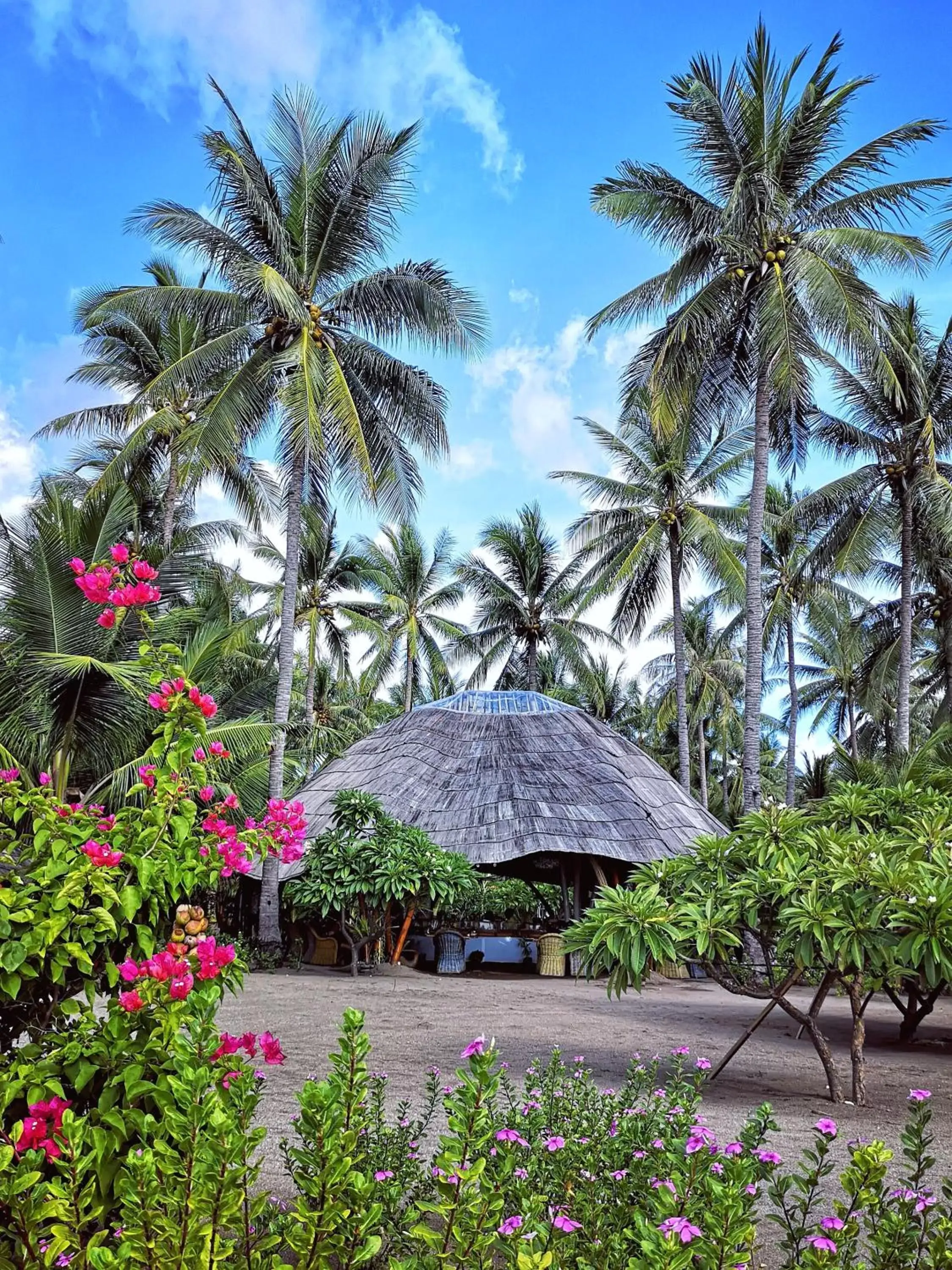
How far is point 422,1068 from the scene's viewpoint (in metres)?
6.47

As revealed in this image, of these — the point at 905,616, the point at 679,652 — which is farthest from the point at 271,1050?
the point at 679,652

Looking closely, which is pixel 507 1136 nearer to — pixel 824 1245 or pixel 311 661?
pixel 824 1245

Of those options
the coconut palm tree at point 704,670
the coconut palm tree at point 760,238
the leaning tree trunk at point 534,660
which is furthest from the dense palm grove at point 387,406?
the coconut palm tree at point 704,670

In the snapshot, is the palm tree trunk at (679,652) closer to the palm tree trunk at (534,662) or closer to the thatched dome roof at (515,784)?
the thatched dome roof at (515,784)

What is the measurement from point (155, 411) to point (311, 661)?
28.5 ft

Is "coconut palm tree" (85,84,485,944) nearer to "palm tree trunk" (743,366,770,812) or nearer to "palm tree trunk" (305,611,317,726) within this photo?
"palm tree trunk" (743,366,770,812)

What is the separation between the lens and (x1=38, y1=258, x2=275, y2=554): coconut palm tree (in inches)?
643

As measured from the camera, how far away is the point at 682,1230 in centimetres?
187

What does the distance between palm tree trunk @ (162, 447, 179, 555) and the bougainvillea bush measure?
1542 centimetres

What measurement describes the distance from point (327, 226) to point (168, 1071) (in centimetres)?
1492

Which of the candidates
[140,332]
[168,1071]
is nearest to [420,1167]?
[168,1071]

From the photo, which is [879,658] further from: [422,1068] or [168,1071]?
[168,1071]

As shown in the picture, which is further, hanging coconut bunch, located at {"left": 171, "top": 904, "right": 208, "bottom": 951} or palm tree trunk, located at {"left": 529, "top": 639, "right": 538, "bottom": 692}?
palm tree trunk, located at {"left": 529, "top": 639, "right": 538, "bottom": 692}

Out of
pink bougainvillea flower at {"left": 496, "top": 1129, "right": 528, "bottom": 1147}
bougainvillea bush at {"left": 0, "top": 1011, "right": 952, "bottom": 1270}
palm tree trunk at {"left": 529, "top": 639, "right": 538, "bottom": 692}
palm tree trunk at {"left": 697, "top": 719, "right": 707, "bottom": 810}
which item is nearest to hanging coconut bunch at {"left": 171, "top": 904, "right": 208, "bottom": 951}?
bougainvillea bush at {"left": 0, "top": 1011, "right": 952, "bottom": 1270}
